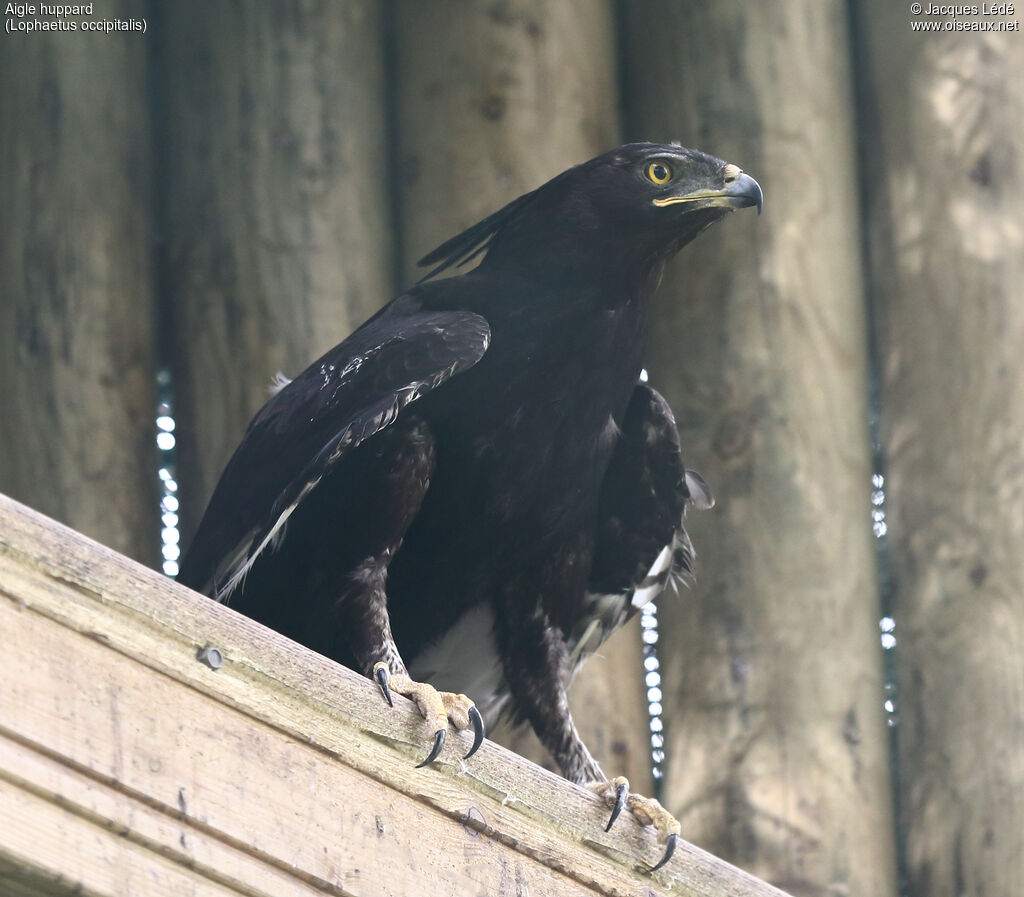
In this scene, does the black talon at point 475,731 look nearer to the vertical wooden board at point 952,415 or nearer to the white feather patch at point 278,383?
the white feather patch at point 278,383

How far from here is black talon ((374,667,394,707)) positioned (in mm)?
3043

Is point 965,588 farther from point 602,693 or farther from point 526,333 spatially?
point 526,333

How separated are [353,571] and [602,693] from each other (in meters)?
1.27

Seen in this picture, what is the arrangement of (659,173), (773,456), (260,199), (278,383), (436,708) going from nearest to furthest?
(436,708) < (659,173) < (278,383) < (773,456) < (260,199)

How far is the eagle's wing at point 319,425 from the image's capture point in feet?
13.5

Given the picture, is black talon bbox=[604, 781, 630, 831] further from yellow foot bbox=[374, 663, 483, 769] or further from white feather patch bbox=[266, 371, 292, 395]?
white feather patch bbox=[266, 371, 292, 395]

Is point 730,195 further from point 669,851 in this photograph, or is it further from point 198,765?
point 198,765

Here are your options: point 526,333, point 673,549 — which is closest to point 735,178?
point 526,333

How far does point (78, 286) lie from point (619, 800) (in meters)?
2.78

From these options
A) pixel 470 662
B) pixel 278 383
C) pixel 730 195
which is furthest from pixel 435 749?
pixel 730 195

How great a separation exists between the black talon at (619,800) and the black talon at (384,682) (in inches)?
20.3

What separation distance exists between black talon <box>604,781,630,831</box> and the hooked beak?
1.72m

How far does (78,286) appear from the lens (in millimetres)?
5449

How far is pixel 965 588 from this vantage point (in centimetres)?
507
